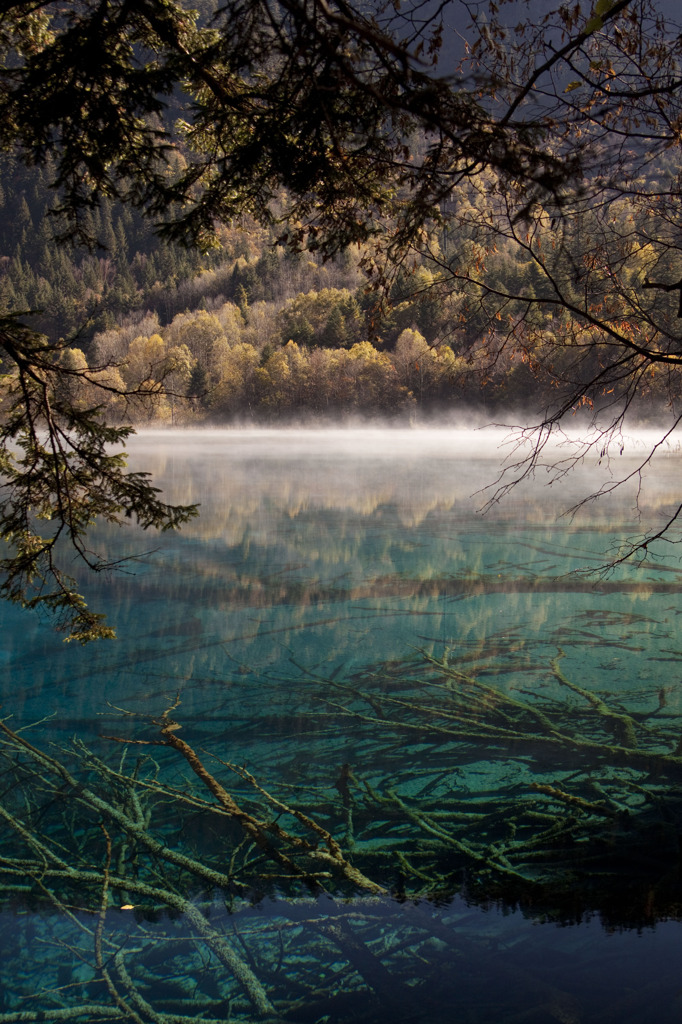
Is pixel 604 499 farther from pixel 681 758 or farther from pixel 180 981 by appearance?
pixel 180 981

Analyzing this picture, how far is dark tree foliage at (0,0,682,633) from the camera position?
9.14ft

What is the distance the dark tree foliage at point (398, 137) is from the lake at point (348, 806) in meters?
1.30

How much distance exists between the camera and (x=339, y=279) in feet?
283

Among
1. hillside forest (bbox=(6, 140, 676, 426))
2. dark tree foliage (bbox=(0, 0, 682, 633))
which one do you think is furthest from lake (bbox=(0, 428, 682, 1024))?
hillside forest (bbox=(6, 140, 676, 426))

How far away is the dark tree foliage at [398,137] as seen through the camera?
9.14 ft

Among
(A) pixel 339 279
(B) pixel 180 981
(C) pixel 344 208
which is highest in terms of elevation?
(A) pixel 339 279

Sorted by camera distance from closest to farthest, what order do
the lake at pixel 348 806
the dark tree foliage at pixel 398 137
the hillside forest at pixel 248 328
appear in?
the lake at pixel 348 806 → the dark tree foliage at pixel 398 137 → the hillside forest at pixel 248 328

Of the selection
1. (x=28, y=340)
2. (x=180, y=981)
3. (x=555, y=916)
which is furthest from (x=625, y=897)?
(x=28, y=340)

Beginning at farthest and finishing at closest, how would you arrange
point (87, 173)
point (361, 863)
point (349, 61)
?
point (87, 173) < point (349, 61) < point (361, 863)

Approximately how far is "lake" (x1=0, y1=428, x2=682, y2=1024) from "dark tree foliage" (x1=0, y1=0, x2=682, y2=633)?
1301 mm

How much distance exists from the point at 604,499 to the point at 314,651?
870cm

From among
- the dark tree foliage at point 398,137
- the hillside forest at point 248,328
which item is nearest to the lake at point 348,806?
the dark tree foliage at point 398,137

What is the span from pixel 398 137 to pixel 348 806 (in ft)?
10.2

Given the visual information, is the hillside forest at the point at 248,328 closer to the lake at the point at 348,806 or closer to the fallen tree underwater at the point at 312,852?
the lake at the point at 348,806
